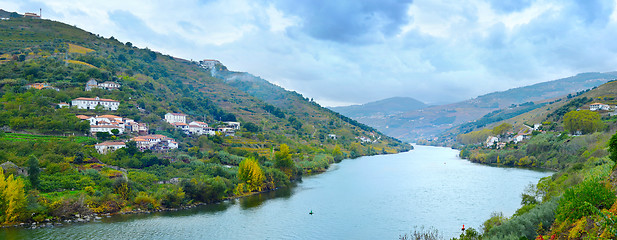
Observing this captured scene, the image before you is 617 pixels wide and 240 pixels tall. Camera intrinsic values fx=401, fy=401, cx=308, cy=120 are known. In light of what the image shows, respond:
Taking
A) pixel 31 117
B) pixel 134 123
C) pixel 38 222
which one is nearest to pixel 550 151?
pixel 134 123

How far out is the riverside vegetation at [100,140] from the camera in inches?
1270

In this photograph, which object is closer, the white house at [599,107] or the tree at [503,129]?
the white house at [599,107]

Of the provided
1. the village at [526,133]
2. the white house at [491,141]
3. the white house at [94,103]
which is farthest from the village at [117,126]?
the white house at [491,141]

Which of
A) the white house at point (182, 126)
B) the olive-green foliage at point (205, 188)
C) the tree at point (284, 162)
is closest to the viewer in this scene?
the olive-green foliage at point (205, 188)

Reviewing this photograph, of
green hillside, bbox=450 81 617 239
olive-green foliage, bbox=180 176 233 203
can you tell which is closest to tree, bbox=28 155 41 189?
olive-green foliage, bbox=180 176 233 203

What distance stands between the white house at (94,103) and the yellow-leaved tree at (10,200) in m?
32.7

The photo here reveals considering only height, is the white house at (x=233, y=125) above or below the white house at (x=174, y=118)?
below

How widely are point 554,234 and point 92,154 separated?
40.3m

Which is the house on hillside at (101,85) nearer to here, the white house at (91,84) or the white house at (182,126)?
the white house at (91,84)

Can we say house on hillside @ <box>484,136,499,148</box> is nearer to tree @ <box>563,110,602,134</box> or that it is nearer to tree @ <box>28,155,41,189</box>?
tree @ <box>563,110,602,134</box>

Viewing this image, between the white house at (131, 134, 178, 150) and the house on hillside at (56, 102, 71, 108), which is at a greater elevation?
the house on hillside at (56, 102, 71, 108)

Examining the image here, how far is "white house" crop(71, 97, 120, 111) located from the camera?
57.4 meters

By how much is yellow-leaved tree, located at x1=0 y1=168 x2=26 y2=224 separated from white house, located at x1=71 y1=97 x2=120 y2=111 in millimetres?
32654

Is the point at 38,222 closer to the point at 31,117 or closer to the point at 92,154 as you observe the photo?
the point at 92,154
